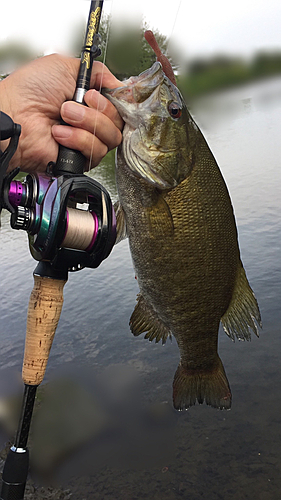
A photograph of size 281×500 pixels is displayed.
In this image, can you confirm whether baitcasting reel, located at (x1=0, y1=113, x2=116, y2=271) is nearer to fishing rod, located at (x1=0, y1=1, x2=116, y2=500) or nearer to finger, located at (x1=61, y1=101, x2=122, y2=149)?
fishing rod, located at (x1=0, y1=1, x2=116, y2=500)

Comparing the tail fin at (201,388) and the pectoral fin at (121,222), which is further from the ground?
Result: the pectoral fin at (121,222)

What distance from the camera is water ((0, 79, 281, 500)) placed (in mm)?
3025

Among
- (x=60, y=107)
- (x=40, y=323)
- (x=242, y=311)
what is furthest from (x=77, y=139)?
(x=242, y=311)

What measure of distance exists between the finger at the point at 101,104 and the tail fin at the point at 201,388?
1235 millimetres

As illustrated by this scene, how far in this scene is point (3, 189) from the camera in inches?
65.6

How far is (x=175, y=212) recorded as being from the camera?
2002 mm

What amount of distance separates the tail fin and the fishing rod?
71cm

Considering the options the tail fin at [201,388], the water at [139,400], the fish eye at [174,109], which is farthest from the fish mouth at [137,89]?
the water at [139,400]

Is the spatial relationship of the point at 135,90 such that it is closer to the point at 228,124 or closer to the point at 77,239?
the point at 77,239

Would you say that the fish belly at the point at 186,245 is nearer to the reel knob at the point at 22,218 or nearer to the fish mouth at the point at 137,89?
the fish mouth at the point at 137,89

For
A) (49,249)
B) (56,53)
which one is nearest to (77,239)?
(49,249)

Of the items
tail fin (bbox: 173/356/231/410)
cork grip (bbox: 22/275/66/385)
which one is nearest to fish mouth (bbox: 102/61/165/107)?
cork grip (bbox: 22/275/66/385)

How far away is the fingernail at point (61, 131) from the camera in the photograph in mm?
1901

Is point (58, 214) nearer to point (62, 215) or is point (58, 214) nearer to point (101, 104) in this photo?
point (62, 215)
